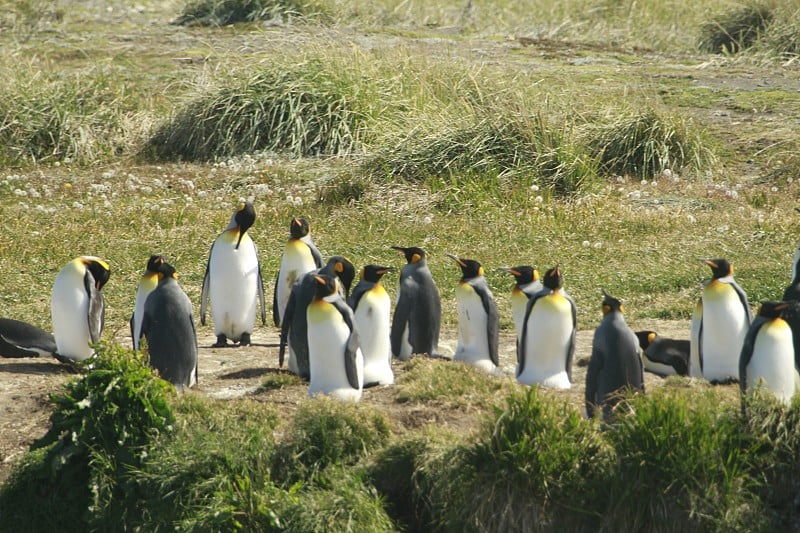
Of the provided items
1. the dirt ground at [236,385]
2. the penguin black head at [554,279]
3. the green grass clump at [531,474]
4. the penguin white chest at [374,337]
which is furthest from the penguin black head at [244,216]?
the green grass clump at [531,474]

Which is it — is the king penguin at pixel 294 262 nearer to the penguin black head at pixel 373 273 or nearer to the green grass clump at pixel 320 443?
the penguin black head at pixel 373 273

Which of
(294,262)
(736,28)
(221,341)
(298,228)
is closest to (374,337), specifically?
(294,262)

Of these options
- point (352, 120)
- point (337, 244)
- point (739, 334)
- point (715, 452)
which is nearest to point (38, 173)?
point (352, 120)

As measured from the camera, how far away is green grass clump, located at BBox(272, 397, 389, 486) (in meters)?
7.07

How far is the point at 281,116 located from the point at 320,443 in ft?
31.8

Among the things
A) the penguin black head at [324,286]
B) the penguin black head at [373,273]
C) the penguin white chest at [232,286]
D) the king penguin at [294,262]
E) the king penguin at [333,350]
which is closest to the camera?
the king penguin at [333,350]

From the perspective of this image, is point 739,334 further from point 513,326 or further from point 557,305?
point 513,326

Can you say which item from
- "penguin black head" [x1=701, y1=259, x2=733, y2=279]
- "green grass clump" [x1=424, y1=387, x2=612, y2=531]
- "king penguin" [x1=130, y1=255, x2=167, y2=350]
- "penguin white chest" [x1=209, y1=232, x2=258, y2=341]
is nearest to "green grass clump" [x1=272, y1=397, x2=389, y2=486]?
"green grass clump" [x1=424, y1=387, x2=612, y2=531]

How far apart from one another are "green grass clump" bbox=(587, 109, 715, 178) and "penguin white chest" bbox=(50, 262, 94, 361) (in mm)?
7817

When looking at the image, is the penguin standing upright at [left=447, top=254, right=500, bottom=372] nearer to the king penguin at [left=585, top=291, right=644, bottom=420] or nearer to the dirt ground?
the dirt ground

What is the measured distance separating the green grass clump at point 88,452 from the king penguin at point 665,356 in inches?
144

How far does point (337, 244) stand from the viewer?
40.1 ft

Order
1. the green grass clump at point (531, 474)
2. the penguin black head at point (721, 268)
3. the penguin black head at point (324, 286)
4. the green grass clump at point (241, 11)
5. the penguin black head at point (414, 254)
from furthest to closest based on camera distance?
the green grass clump at point (241, 11)
the penguin black head at point (414, 254)
the penguin black head at point (721, 268)
the penguin black head at point (324, 286)
the green grass clump at point (531, 474)

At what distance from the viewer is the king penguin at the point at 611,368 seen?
7.38m
